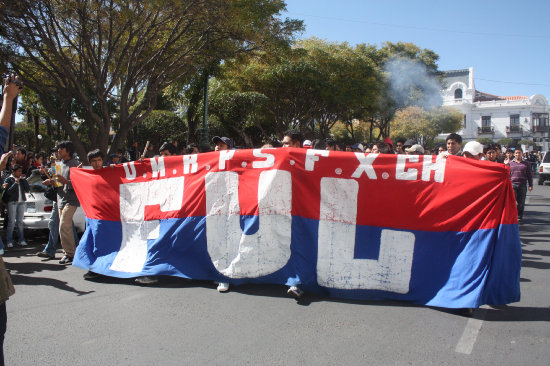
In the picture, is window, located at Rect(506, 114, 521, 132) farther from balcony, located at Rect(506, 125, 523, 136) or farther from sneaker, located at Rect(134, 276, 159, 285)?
sneaker, located at Rect(134, 276, 159, 285)

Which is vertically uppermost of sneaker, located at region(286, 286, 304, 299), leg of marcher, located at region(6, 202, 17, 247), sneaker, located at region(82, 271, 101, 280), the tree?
the tree

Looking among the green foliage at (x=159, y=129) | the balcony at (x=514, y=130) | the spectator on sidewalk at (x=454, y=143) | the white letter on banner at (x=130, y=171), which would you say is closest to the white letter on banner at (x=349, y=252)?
the spectator on sidewalk at (x=454, y=143)

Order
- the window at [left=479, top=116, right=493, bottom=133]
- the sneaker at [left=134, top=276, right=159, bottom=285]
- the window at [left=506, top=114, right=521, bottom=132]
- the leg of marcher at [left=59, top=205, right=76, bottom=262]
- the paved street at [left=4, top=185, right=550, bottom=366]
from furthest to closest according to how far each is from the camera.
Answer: the window at [left=479, top=116, right=493, bottom=133] → the window at [left=506, top=114, right=521, bottom=132] → the leg of marcher at [left=59, top=205, right=76, bottom=262] → the sneaker at [left=134, top=276, right=159, bottom=285] → the paved street at [left=4, top=185, right=550, bottom=366]

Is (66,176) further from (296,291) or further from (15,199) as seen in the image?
(296,291)

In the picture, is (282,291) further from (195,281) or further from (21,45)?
(21,45)

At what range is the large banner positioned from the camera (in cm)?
424

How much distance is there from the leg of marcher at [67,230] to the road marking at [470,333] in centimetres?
528

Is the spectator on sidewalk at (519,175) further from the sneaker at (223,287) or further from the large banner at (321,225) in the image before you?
the sneaker at (223,287)

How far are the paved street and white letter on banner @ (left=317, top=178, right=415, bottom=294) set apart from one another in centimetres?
22

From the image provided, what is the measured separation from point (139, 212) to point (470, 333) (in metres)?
3.96

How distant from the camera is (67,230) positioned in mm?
6297

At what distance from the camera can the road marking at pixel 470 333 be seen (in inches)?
136

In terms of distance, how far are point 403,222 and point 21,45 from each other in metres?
10.8

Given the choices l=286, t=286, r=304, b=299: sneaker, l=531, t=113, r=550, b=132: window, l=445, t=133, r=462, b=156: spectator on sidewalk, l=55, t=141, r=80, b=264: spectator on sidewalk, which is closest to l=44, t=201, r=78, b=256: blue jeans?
l=55, t=141, r=80, b=264: spectator on sidewalk
